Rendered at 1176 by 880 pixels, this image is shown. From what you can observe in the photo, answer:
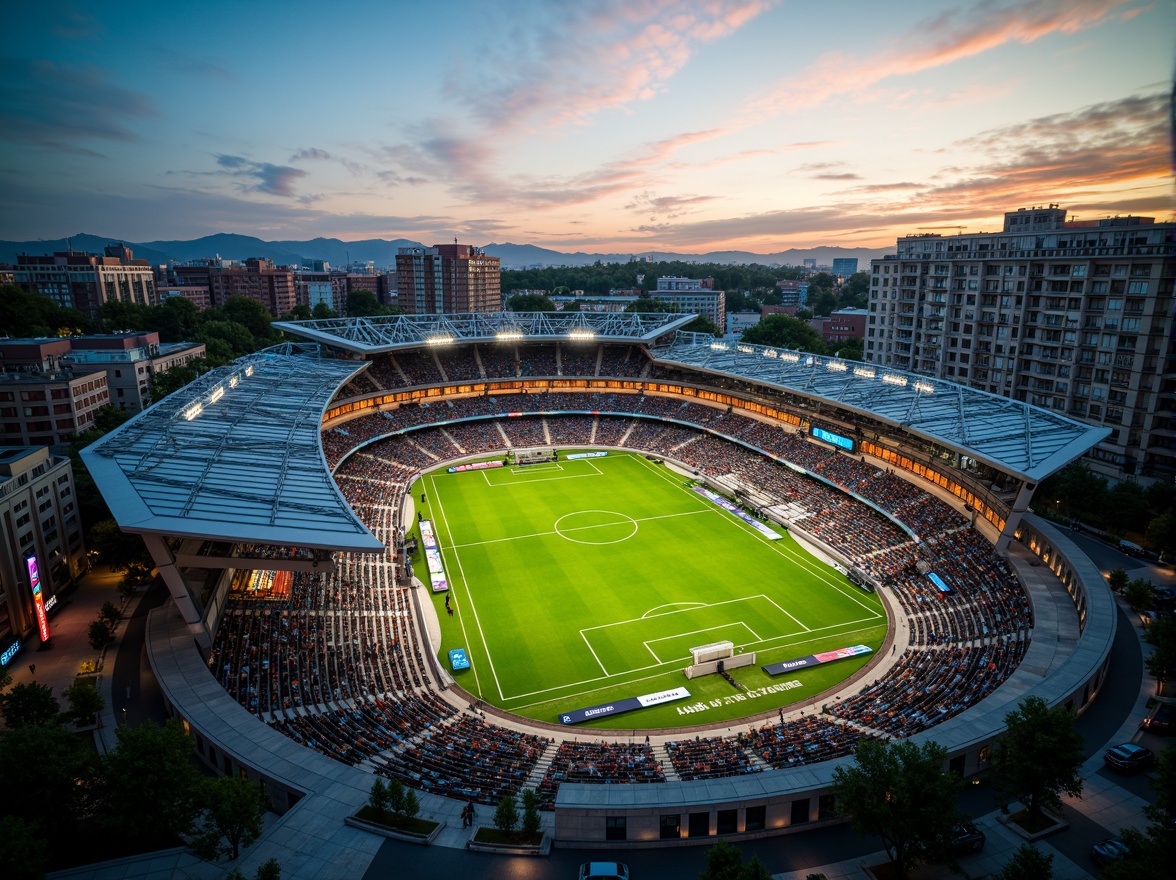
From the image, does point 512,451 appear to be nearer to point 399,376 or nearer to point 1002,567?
point 399,376

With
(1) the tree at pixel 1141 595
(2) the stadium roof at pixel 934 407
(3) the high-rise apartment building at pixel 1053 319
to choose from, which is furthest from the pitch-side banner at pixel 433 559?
(3) the high-rise apartment building at pixel 1053 319

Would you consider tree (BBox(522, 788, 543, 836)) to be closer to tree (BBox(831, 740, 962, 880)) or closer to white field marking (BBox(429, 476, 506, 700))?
tree (BBox(831, 740, 962, 880))

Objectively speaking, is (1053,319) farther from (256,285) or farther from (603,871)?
(256,285)

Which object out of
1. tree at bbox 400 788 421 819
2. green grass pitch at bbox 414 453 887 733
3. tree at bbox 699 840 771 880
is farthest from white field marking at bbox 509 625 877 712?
tree at bbox 699 840 771 880

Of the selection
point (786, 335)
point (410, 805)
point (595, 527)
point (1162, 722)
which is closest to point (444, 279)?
point (786, 335)

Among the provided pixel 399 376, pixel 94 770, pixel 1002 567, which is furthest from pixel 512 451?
pixel 94 770

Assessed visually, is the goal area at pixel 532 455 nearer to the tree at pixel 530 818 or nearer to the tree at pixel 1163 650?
the tree at pixel 530 818
